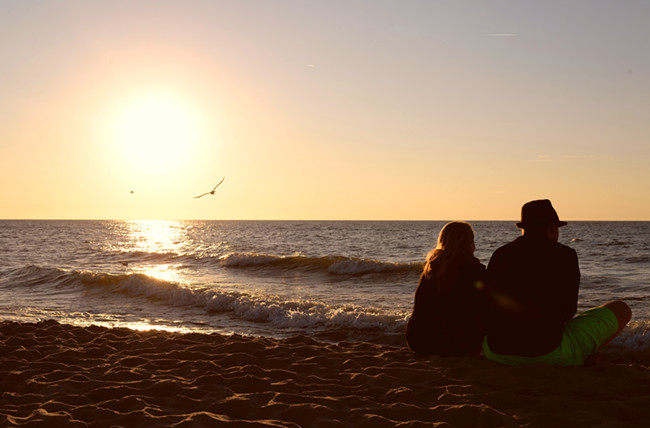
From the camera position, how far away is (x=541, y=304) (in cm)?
484

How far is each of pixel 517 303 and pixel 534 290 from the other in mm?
195

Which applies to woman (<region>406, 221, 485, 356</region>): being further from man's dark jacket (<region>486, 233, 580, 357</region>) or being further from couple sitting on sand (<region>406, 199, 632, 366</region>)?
man's dark jacket (<region>486, 233, 580, 357</region>)

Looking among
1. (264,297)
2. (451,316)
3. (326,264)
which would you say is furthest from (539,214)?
(326,264)

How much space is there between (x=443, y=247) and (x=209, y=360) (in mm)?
3096

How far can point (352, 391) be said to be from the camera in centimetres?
502

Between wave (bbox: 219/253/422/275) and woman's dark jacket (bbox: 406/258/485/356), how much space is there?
1528 cm

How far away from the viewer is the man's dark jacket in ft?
15.6

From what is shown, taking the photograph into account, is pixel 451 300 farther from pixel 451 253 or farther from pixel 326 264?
pixel 326 264

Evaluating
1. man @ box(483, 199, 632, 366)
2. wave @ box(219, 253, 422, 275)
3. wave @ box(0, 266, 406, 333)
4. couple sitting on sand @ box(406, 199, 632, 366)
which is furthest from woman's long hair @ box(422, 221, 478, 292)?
wave @ box(219, 253, 422, 275)

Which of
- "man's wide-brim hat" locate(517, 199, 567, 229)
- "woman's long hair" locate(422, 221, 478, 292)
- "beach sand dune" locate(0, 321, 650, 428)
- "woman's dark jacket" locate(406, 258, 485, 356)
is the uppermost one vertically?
"man's wide-brim hat" locate(517, 199, 567, 229)

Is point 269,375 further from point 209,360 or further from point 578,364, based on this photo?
point 578,364

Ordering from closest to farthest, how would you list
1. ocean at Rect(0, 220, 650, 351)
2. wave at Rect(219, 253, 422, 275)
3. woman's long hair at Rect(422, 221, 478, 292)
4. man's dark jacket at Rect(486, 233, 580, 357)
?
man's dark jacket at Rect(486, 233, 580, 357) → woman's long hair at Rect(422, 221, 478, 292) → ocean at Rect(0, 220, 650, 351) → wave at Rect(219, 253, 422, 275)

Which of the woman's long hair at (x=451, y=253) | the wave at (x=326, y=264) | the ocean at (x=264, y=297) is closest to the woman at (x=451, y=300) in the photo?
the woman's long hair at (x=451, y=253)

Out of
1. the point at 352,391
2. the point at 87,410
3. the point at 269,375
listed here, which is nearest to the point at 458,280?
the point at 352,391
